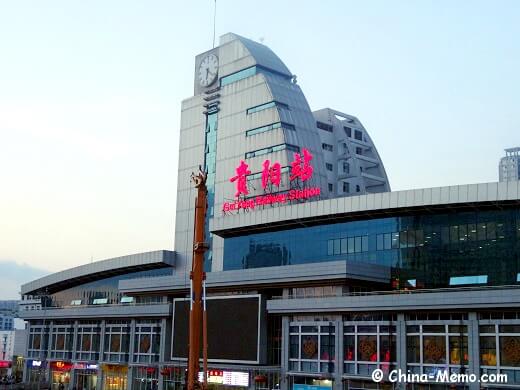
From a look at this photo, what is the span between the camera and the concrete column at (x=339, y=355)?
71.5m

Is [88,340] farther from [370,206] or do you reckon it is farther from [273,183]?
[370,206]

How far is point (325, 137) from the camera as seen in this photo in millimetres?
139625

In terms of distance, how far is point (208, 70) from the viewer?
108375 millimetres

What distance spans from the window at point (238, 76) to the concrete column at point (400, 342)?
46.0m

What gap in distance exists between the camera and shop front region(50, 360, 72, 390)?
4392 inches

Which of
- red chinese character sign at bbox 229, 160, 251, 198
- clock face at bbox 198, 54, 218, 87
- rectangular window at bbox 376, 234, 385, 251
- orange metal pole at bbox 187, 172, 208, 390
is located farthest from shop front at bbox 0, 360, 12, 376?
orange metal pole at bbox 187, 172, 208, 390

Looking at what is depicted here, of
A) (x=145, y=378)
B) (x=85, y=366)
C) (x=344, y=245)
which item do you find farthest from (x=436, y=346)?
(x=85, y=366)

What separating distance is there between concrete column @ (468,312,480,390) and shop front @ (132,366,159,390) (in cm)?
4557

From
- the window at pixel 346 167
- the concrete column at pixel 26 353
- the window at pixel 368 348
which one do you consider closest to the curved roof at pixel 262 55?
the window at pixel 346 167

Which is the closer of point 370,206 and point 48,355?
point 370,206

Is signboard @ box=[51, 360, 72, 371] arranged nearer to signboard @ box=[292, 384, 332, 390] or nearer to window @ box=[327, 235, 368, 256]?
signboard @ box=[292, 384, 332, 390]

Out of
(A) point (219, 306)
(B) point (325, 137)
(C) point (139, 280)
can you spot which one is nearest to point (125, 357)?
(C) point (139, 280)

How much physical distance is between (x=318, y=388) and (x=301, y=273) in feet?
39.7

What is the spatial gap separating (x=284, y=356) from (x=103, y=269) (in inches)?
1849
